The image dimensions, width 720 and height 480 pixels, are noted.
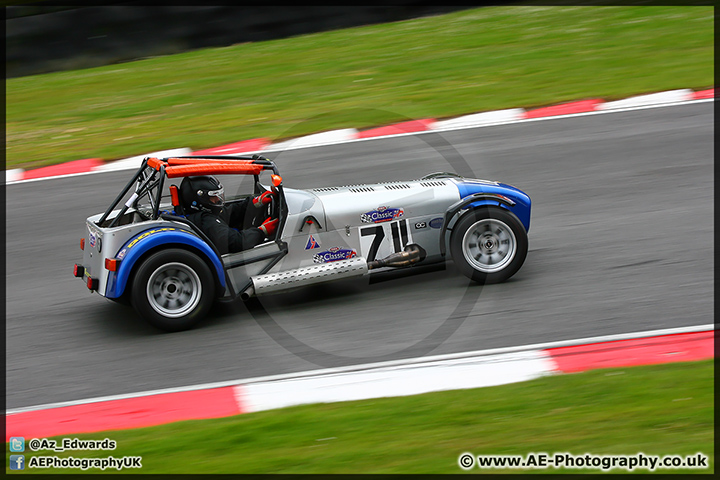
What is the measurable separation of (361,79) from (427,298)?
748 cm

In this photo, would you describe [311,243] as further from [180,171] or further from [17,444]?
[17,444]

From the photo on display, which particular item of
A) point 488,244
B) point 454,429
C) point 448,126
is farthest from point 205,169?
point 448,126

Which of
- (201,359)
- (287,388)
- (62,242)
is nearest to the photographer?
(287,388)

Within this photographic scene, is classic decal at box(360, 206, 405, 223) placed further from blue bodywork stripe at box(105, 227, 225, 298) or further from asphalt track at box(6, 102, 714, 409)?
blue bodywork stripe at box(105, 227, 225, 298)

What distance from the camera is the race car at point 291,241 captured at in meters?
6.06

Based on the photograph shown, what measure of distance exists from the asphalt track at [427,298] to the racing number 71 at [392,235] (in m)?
0.44

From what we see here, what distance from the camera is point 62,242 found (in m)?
8.60

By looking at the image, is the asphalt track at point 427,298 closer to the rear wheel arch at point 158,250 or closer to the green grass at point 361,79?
the rear wheel arch at point 158,250

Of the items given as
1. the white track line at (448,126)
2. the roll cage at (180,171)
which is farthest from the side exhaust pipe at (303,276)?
the white track line at (448,126)

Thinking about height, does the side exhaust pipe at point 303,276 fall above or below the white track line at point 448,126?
below

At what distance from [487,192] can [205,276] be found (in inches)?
97.0

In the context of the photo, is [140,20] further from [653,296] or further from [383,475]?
[383,475]

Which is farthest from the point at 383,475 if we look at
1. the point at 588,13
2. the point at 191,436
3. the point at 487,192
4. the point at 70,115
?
the point at 588,13

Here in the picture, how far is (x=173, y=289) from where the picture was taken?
6172mm
